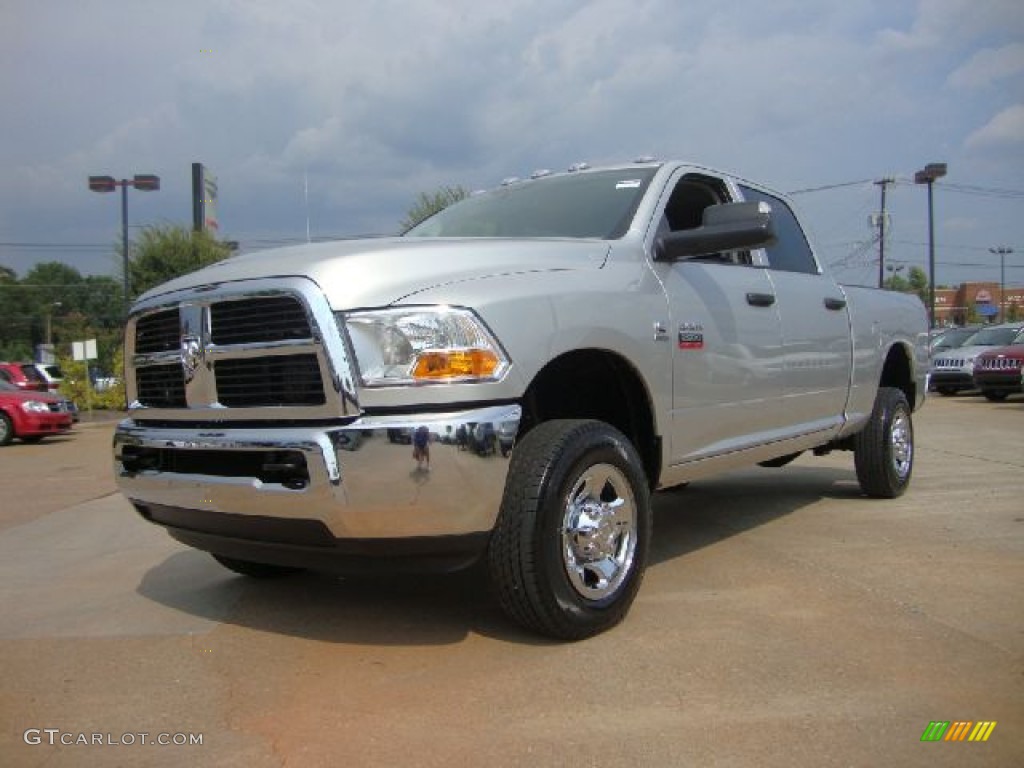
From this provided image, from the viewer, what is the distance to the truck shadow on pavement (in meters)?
3.52

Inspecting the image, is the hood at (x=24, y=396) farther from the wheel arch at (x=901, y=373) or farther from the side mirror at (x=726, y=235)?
the side mirror at (x=726, y=235)

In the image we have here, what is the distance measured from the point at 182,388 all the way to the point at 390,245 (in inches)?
38.3

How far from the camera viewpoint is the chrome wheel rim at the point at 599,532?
3281mm

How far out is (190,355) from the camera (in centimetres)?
334

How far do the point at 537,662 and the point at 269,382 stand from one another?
4.49ft

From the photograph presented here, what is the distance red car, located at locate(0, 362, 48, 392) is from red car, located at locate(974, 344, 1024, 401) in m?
19.7

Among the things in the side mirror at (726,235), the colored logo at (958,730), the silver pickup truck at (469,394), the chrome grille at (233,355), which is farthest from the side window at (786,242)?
the chrome grille at (233,355)

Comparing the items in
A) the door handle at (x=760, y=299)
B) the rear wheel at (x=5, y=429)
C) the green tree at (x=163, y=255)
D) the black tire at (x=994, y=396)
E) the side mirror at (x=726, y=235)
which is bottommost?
the rear wheel at (x=5, y=429)

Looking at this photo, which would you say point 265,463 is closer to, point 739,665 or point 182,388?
point 182,388

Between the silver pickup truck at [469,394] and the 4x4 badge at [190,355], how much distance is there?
0.01 m

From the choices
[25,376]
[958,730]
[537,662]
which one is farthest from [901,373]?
[25,376]

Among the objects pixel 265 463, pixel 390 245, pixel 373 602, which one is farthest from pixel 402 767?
pixel 390 245

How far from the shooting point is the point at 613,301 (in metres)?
3.52

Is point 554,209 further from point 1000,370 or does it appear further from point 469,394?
point 1000,370
